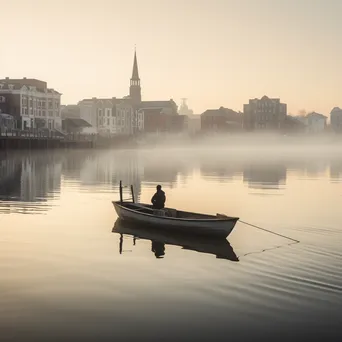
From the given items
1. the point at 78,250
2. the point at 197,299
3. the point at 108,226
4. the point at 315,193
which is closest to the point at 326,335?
the point at 197,299

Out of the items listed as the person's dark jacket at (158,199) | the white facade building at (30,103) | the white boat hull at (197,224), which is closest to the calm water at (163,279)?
the white boat hull at (197,224)

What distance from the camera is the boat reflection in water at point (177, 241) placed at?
21203 millimetres

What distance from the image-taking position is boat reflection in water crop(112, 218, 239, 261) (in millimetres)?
21203

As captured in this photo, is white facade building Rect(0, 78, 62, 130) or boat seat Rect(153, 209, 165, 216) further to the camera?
white facade building Rect(0, 78, 62, 130)

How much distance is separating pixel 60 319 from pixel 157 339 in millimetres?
2687

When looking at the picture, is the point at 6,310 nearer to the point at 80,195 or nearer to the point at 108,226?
the point at 108,226

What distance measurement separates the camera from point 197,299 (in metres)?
14.8

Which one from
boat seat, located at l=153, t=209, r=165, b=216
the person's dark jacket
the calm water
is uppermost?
the person's dark jacket

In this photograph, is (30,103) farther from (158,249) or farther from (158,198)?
(158,249)

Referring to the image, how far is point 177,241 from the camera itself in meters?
23.2

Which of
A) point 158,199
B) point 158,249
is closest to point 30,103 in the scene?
point 158,199

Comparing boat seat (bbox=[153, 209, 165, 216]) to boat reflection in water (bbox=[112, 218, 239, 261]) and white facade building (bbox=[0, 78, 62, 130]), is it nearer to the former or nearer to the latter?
boat reflection in water (bbox=[112, 218, 239, 261])

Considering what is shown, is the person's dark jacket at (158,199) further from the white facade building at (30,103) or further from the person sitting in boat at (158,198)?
the white facade building at (30,103)

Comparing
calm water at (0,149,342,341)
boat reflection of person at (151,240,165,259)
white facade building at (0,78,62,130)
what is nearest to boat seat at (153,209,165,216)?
calm water at (0,149,342,341)
